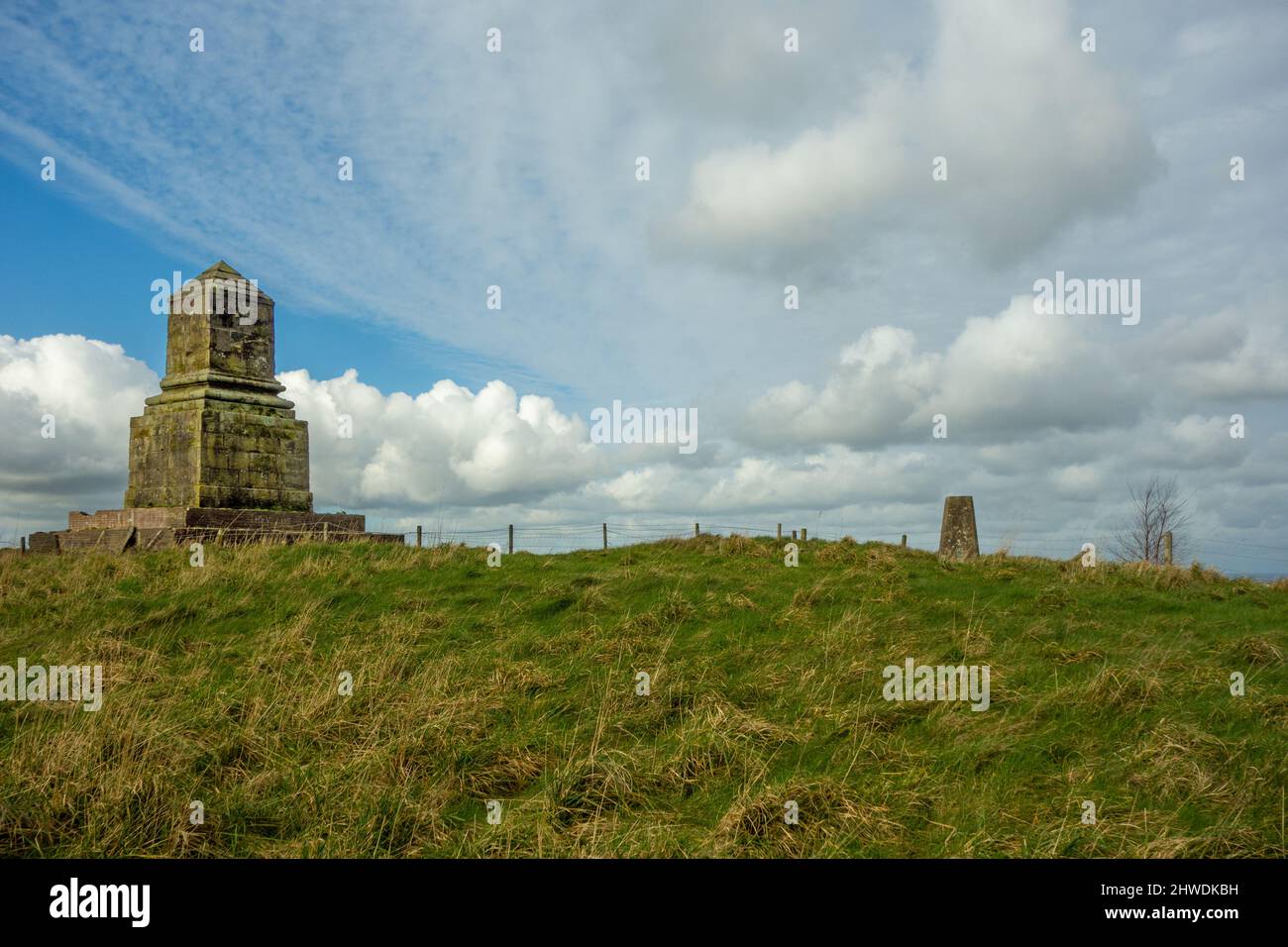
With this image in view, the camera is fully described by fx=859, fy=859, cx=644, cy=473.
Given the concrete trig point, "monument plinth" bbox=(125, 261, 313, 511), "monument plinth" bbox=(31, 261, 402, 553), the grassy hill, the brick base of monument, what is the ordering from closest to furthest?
the grassy hill → the brick base of monument → "monument plinth" bbox=(31, 261, 402, 553) → "monument plinth" bbox=(125, 261, 313, 511) → the concrete trig point

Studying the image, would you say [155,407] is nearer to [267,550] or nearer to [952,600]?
[267,550]

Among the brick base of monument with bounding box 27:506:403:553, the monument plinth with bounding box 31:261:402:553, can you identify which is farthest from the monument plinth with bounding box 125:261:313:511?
the brick base of monument with bounding box 27:506:403:553

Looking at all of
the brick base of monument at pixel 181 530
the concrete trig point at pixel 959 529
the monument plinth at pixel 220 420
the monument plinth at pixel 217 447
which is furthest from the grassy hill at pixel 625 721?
the concrete trig point at pixel 959 529

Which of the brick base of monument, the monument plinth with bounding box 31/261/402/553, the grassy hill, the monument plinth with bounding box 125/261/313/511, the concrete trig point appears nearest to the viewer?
the grassy hill

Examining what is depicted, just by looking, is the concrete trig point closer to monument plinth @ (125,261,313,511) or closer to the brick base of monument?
the brick base of monument

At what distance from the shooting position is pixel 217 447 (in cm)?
1616

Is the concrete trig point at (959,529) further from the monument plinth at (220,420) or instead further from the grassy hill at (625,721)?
the monument plinth at (220,420)

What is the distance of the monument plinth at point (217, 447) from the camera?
1583 centimetres

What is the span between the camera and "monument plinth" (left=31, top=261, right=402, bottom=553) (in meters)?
15.8

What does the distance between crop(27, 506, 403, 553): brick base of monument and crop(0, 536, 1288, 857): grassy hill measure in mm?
3104

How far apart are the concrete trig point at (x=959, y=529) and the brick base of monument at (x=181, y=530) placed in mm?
11359

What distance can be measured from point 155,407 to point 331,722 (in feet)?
41.1

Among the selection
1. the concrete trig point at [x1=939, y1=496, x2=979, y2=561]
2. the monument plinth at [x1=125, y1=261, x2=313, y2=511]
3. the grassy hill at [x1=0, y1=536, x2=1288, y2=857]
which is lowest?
the grassy hill at [x1=0, y1=536, x2=1288, y2=857]
